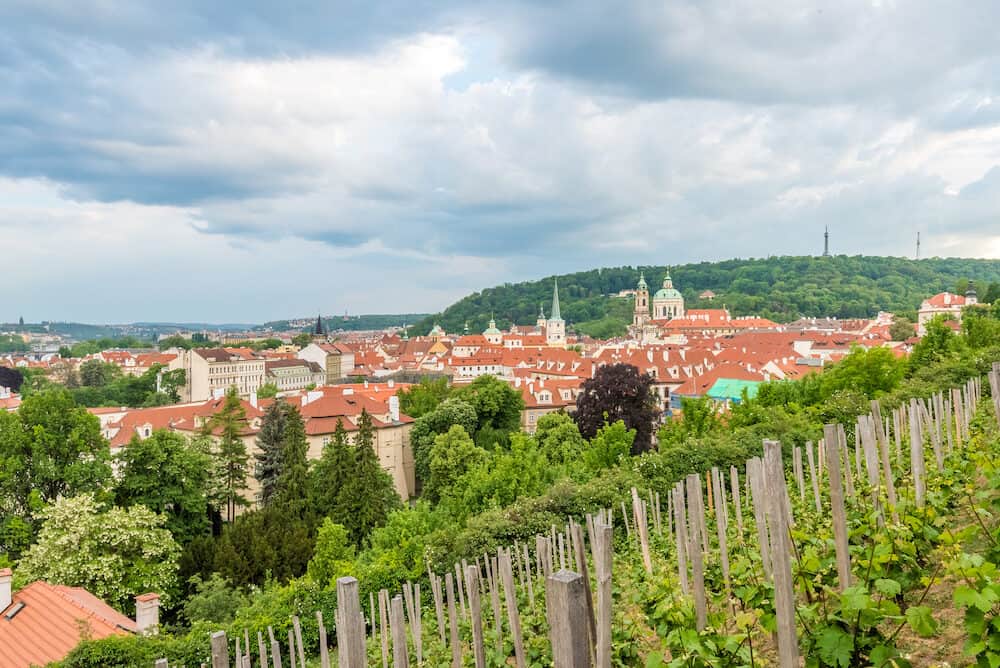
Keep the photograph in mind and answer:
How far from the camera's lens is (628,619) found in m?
5.81

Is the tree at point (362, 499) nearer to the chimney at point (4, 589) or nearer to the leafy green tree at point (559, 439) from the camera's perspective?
the leafy green tree at point (559, 439)

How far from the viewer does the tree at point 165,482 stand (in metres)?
24.9

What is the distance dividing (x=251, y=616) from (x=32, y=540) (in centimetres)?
1204

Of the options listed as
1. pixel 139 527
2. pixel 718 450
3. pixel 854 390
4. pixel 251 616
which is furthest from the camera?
pixel 854 390

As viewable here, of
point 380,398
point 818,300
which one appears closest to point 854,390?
point 380,398

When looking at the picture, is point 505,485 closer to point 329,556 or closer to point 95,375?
point 329,556

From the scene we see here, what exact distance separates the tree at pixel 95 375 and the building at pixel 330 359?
32.8m

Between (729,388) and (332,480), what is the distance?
35031mm

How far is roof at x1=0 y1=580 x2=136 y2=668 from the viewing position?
1262 cm

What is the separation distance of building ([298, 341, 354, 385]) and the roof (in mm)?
109820

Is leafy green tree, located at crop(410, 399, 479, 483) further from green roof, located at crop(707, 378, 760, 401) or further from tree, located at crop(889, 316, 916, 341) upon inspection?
tree, located at crop(889, 316, 916, 341)

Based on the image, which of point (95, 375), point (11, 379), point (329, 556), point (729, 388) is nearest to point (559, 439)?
point (329, 556)

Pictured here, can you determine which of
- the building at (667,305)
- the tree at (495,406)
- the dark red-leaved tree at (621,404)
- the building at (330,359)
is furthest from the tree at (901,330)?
the building at (330,359)

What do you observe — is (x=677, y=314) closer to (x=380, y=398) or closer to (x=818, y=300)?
(x=818, y=300)
